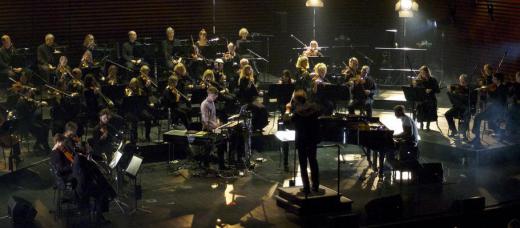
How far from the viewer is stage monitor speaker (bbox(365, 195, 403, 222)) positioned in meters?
12.4

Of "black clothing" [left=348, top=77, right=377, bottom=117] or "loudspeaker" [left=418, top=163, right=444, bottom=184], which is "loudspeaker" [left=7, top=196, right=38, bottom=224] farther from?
"black clothing" [left=348, top=77, right=377, bottom=117]

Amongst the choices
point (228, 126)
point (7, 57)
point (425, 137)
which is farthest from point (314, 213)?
point (7, 57)

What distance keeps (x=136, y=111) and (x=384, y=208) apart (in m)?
6.52

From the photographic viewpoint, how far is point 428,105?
1803 cm

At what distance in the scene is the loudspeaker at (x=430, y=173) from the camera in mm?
14828

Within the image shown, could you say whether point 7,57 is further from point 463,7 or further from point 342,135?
point 463,7

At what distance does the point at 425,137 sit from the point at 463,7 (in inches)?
283

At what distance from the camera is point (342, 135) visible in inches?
571

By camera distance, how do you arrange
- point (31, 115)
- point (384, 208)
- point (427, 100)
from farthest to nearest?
1. point (427, 100)
2. point (31, 115)
3. point (384, 208)

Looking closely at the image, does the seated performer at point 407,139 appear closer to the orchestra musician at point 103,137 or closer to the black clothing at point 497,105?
the black clothing at point 497,105

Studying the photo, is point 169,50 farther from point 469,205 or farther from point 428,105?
point 469,205

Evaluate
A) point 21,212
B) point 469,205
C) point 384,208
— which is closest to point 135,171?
point 21,212

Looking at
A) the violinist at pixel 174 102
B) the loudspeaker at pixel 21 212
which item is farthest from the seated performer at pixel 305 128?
the violinist at pixel 174 102

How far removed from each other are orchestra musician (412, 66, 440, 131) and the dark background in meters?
4.24
